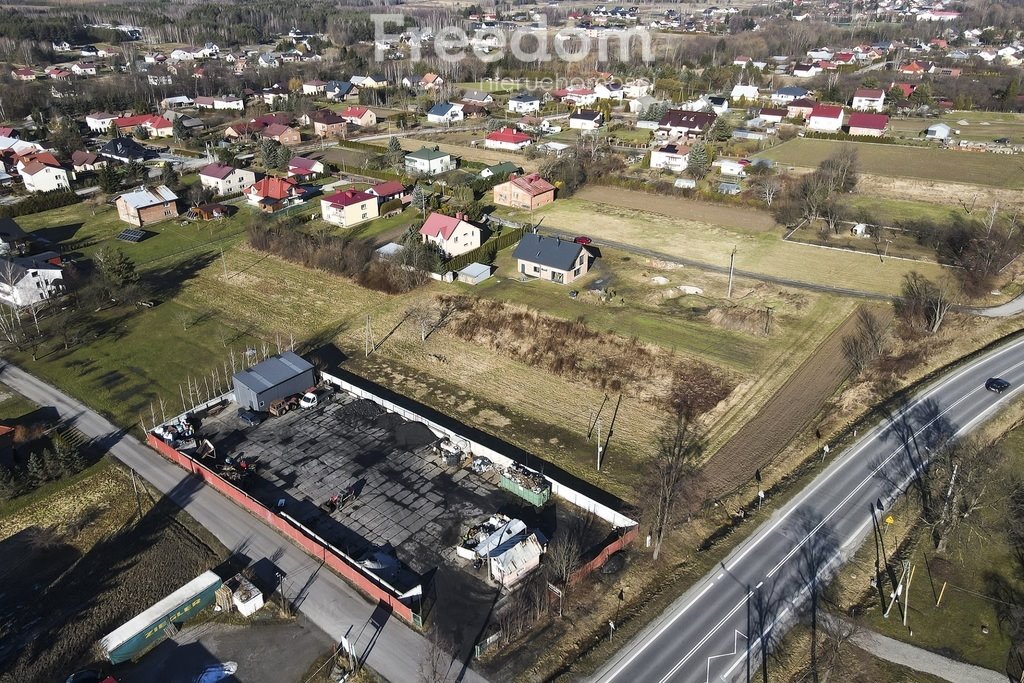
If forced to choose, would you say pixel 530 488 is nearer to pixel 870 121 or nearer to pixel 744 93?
pixel 870 121

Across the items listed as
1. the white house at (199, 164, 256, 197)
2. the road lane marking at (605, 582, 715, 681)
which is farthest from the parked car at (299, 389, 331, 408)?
the white house at (199, 164, 256, 197)

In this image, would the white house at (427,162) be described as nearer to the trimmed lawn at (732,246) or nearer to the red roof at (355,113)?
the trimmed lawn at (732,246)

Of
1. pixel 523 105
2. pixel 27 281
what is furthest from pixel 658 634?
pixel 523 105

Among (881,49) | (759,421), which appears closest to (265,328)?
(759,421)

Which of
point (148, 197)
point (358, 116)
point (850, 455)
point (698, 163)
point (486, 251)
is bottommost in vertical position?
point (850, 455)

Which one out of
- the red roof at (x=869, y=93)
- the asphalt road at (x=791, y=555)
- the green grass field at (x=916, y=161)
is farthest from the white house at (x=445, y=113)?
the asphalt road at (x=791, y=555)

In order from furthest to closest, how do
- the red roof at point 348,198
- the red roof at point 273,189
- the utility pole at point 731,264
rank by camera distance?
1. the red roof at point 273,189
2. the red roof at point 348,198
3. the utility pole at point 731,264

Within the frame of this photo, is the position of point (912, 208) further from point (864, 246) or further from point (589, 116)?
point (589, 116)
